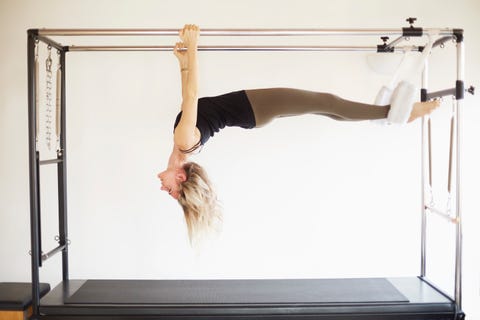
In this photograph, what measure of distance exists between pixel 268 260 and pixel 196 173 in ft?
3.93

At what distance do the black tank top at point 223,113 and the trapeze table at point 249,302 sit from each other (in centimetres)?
91

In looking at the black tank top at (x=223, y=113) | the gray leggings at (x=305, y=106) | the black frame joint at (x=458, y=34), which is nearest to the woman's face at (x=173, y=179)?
the black tank top at (x=223, y=113)

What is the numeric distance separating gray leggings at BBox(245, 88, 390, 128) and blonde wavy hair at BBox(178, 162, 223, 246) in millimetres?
443

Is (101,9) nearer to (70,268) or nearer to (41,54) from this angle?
(41,54)

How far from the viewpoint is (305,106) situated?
96.5 inches

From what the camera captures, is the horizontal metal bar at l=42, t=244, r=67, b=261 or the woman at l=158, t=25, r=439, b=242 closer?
the woman at l=158, t=25, r=439, b=242

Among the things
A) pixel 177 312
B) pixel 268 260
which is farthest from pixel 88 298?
pixel 268 260

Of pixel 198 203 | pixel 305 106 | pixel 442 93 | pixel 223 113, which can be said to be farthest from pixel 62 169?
pixel 442 93

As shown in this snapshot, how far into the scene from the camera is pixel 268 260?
3.42 meters

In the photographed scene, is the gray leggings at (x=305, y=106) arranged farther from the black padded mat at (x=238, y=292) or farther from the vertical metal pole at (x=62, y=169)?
the vertical metal pole at (x=62, y=169)

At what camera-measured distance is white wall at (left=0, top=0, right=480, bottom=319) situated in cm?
330

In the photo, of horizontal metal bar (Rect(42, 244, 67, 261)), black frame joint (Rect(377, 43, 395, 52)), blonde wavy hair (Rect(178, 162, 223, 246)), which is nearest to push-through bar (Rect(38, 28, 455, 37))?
black frame joint (Rect(377, 43, 395, 52))

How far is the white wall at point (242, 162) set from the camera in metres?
3.30

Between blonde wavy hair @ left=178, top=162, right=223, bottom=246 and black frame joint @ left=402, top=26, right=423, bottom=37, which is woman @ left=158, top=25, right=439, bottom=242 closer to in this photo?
blonde wavy hair @ left=178, top=162, right=223, bottom=246
